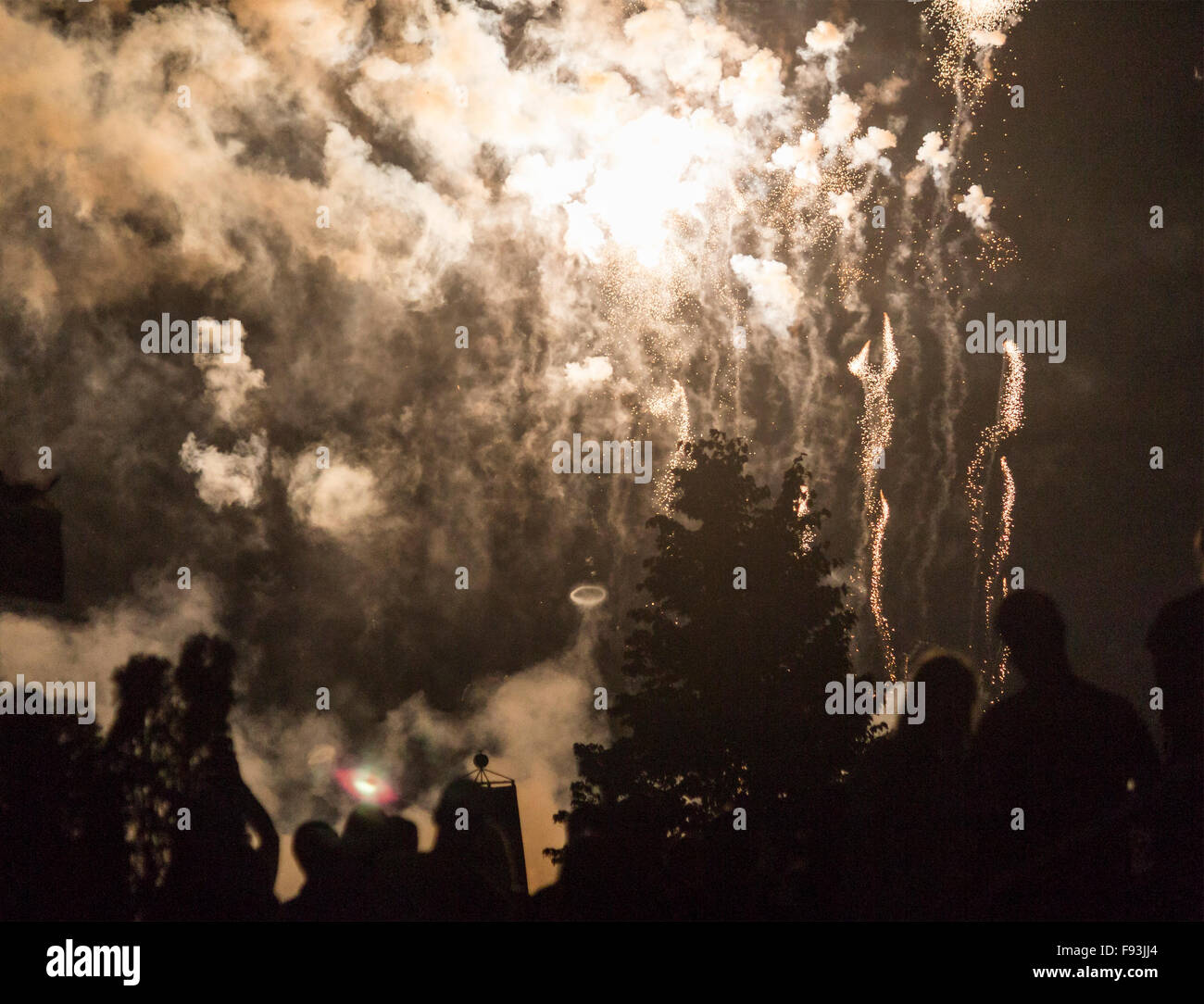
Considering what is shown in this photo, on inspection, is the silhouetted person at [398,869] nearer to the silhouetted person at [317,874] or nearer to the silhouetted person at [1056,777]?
the silhouetted person at [317,874]

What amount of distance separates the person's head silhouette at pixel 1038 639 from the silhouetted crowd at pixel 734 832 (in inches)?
0.7

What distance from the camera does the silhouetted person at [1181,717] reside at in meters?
4.90

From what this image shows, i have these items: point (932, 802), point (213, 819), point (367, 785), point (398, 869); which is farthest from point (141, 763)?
point (932, 802)

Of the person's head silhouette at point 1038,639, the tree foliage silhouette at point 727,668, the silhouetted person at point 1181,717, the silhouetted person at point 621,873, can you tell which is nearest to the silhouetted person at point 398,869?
the silhouetted person at point 621,873

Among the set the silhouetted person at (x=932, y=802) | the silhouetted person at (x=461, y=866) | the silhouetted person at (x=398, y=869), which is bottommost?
the silhouetted person at (x=461, y=866)

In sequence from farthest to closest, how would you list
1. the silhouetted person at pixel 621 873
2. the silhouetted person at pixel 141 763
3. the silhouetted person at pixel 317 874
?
the silhouetted person at pixel 141 763 < the silhouetted person at pixel 621 873 < the silhouetted person at pixel 317 874

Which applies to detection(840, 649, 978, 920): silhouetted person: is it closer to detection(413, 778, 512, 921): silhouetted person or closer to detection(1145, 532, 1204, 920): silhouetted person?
detection(1145, 532, 1204, 920): silhouetted person

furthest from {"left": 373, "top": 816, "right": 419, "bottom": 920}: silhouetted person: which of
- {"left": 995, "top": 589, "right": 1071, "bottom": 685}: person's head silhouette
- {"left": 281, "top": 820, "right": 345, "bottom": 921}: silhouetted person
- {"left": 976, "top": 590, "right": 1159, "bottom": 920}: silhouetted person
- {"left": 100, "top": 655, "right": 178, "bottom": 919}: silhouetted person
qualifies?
{"left": 995, "top": 589, "right": 1071, "bottom": 685}: person's head silhouette

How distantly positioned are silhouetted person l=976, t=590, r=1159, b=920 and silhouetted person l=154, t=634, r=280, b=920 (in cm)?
977

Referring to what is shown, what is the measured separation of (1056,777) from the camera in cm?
529

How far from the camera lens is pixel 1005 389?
15.2 m
